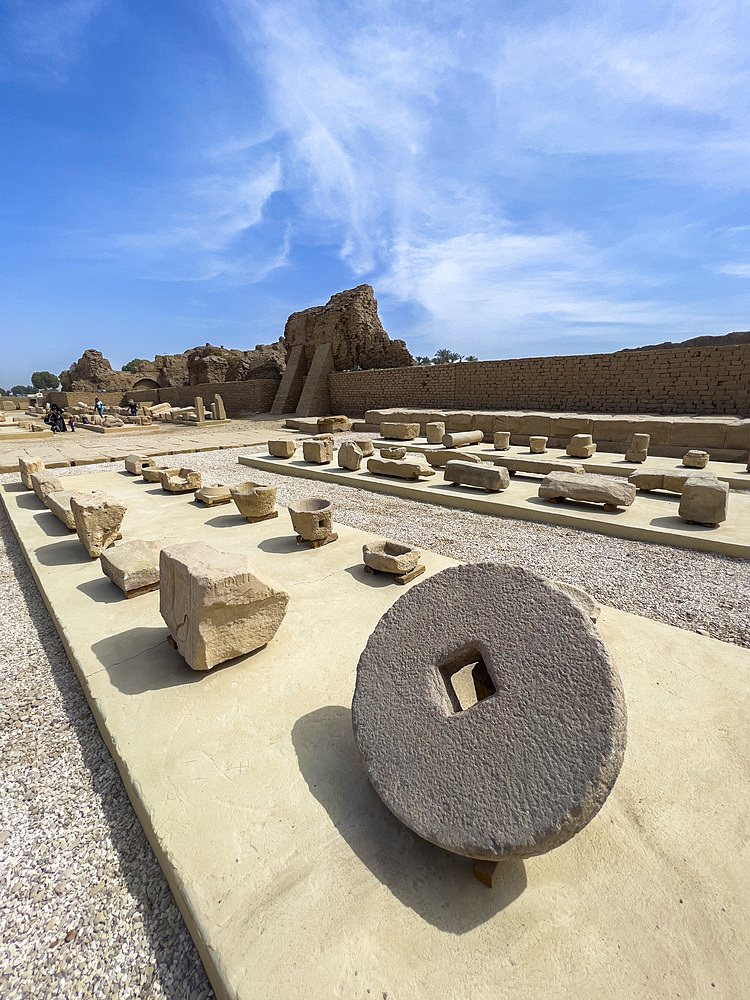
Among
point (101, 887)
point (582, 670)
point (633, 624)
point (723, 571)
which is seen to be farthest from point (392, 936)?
point (723, 571)

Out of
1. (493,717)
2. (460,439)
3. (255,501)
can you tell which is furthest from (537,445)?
(493,717)

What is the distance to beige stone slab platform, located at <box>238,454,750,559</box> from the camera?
4.64 metres

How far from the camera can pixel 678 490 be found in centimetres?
609

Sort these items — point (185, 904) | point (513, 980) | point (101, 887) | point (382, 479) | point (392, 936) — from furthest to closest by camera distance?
point (382, 479) → point (101, 887) → point (185, 904) → point (392, 936) → point (513, 980)

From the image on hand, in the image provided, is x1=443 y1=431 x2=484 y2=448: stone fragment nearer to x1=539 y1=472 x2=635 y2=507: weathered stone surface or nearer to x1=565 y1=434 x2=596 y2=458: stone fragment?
x1=565 y1=434 x2=596 y2=458: stone fragment

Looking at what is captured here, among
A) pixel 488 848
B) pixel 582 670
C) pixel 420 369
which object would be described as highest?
pixel 420 369

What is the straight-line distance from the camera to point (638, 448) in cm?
786

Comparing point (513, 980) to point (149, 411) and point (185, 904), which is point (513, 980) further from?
point (149, 411)

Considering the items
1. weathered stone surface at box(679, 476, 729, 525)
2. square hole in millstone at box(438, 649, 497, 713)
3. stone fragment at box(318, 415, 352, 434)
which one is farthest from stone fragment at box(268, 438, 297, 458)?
square hole in millstone at box(438, 649, 497, 713)

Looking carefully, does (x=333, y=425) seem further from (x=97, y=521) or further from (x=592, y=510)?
(x=97, y=521)

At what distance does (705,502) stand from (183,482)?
7.52 m

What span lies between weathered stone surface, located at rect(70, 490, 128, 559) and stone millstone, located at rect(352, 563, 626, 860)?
371 cm

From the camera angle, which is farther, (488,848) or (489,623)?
(489,623)

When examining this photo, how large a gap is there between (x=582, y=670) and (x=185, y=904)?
1.58 metres
